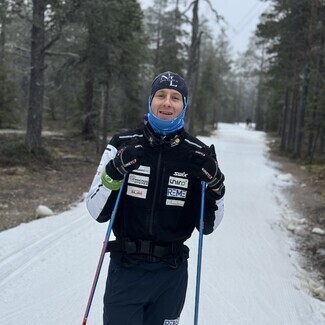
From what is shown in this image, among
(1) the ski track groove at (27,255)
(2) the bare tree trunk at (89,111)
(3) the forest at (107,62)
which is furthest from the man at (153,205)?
(2) the bare tree trunk at (89,111)

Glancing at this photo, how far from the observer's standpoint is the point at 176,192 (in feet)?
8.36

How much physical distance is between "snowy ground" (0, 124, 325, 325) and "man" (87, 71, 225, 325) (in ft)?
7.06

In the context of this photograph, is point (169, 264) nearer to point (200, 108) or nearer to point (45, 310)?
point (45, 310)

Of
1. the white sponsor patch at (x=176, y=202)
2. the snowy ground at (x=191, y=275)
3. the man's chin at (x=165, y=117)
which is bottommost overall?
the snowy ground at (x=191, y=275)

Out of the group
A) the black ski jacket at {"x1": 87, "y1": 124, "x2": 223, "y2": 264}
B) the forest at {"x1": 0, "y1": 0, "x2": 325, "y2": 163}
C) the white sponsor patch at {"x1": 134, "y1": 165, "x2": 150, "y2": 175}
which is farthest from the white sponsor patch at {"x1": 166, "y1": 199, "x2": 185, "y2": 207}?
the forest at {"x1": 0, "y1": 0, "x2": 325, "y2": 163}

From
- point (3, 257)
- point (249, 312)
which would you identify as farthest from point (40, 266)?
point (249, 312)

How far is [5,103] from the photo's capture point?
87.1 feet

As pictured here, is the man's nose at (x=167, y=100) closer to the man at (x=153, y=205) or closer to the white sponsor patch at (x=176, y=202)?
the man at (x=153, y=205)

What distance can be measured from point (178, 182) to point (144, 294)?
71cm

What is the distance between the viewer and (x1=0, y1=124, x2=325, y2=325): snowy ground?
15.4ft

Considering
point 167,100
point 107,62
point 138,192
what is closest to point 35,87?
point 107,62

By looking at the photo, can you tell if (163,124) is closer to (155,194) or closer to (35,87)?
(155,194)

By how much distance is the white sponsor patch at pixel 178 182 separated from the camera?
8.32 feet

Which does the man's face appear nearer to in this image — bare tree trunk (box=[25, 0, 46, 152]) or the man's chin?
the man's chin
